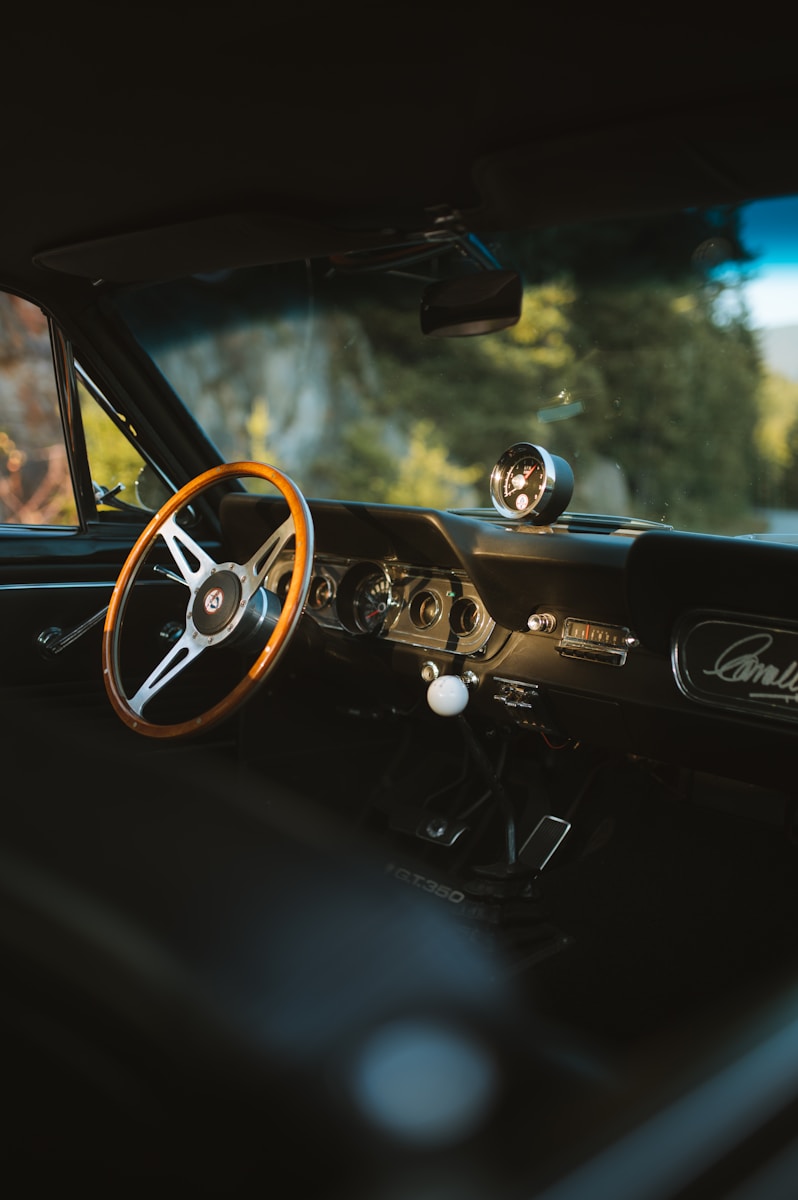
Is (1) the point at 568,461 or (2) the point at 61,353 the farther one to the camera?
(2) the point at 61,353

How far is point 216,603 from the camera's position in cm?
230

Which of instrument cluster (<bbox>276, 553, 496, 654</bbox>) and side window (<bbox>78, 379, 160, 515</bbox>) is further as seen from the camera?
side window (<bbox>78, 379, 160, 515</bbox>)

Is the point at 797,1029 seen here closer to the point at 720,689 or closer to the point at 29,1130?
the point at 29,1130

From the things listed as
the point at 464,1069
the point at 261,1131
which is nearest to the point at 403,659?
the point at 464,1069

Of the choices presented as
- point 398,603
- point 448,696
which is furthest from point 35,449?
point 448,696

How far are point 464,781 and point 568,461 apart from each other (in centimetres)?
111

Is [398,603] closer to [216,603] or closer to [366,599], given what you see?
[366,599]

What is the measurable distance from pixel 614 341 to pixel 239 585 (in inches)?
54.6

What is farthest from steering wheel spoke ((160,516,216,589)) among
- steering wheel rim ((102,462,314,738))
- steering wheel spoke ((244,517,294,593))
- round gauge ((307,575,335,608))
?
round gauge ((307,575,335,608))

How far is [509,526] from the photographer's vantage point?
264 cm

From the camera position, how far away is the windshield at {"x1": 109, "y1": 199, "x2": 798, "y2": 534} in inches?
95.3

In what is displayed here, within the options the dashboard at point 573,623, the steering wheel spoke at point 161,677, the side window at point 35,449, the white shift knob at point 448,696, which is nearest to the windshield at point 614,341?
the dashboard at point 573,623

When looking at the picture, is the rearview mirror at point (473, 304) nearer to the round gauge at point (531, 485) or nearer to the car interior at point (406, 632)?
the car interior at point (406, 632)

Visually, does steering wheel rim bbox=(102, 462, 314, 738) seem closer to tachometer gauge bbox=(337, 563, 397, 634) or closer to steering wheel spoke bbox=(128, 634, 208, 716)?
steering wheel spoke bbox=(128, 634, 208, 716)
